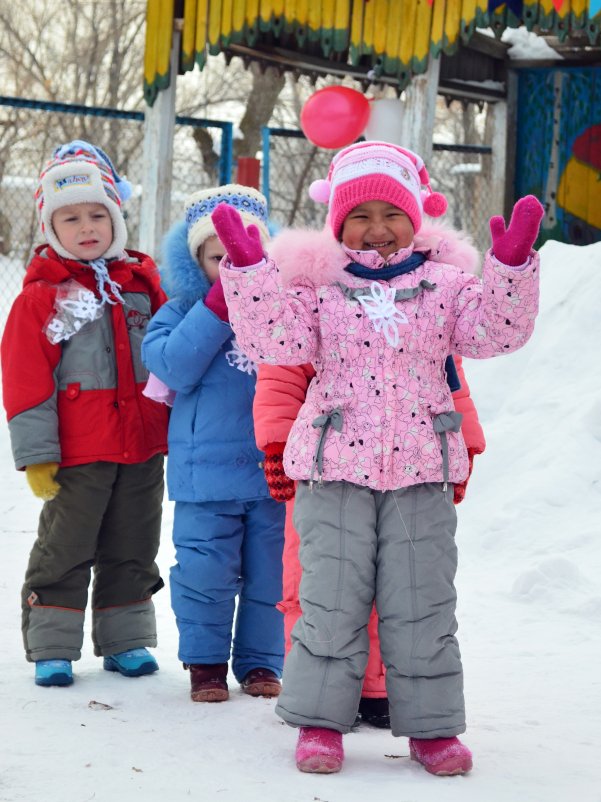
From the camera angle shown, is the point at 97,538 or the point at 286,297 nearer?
the point at 286,297

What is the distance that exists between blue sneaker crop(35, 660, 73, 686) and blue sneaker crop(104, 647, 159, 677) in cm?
17

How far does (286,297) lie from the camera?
2662mm

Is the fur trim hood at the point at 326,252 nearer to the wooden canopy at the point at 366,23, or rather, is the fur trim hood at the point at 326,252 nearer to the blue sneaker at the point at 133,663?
the blue sneaker at the point at 133,663

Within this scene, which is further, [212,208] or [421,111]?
[421,111]

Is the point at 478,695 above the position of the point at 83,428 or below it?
below

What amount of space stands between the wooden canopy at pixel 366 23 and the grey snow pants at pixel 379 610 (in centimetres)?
516

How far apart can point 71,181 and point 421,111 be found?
4383 millimetres

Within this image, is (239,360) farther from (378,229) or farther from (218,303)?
(378,229)

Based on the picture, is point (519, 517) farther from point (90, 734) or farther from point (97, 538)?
point (90, 734)

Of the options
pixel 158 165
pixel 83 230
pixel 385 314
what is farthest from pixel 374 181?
pixel 158 165

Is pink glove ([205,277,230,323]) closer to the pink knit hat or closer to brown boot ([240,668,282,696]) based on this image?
the pink knit hat

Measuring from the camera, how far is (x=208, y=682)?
10.7ft

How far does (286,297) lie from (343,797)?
110 centimetres

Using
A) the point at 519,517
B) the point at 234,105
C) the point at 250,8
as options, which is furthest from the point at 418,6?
the point at 234,105
